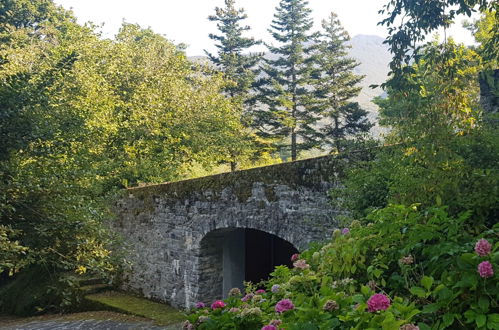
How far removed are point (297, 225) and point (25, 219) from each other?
4.36 meters

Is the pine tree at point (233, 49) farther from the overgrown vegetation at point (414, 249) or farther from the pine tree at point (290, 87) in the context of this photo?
the overgrown vegetation at point (414, 249)

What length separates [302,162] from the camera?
7.17 meters

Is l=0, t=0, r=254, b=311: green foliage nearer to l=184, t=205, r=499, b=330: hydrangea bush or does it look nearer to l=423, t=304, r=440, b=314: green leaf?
l=184, t=205, r=499, b=330: hydrangea bush

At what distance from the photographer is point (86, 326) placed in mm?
9203

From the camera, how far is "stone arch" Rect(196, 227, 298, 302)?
31.8 ft

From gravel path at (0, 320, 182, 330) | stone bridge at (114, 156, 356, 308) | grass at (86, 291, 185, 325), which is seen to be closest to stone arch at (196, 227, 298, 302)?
stone bridge at (114, 156, 356, 308)

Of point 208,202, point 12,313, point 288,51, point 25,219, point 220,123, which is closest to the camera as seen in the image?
point 25,219

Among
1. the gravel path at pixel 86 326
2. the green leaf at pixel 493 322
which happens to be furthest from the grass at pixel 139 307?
the green leaf at pixel 493 322

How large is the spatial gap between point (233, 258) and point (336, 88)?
20353mm

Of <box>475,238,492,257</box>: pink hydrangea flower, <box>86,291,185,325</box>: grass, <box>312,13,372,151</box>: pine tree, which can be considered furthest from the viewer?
<box>312,13,372,151</box>: pine tree

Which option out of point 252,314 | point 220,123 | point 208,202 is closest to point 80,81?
point 220,123

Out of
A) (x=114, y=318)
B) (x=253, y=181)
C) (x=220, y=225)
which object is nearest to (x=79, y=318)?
(x=114, y=318)

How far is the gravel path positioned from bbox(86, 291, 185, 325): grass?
1.20 ft

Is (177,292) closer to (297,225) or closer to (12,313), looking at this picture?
(297,225)
